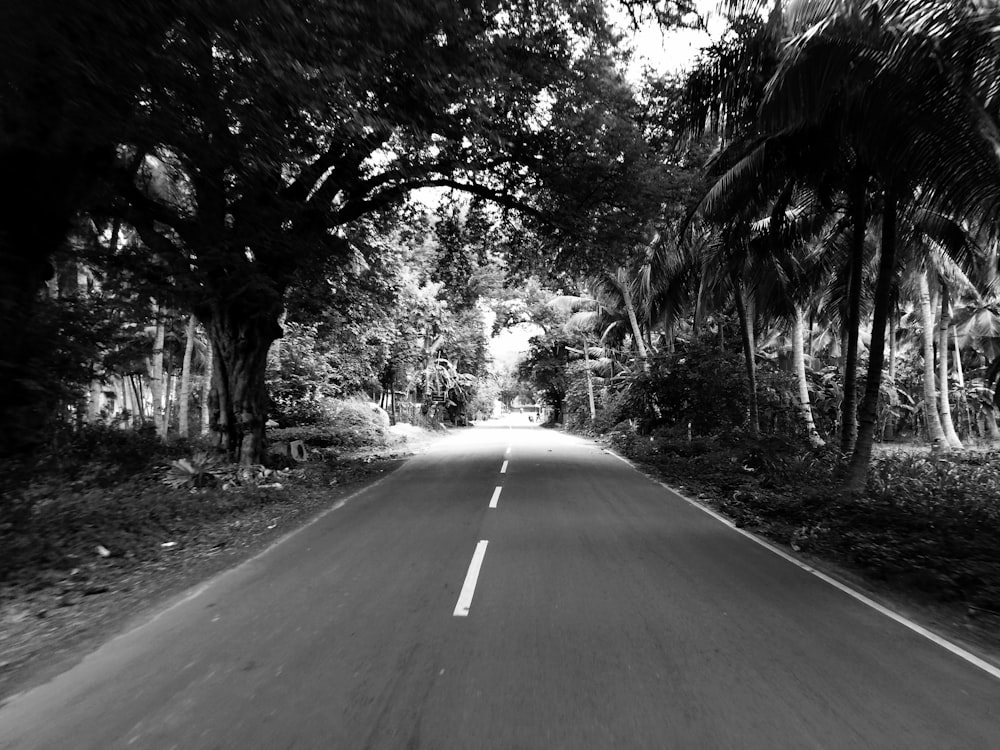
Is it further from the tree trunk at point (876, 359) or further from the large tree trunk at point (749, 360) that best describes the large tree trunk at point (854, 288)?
the large tree trunk at point (749, 360)

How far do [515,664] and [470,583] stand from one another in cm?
179

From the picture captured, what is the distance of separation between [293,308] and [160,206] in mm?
4284

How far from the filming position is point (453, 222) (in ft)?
51.8

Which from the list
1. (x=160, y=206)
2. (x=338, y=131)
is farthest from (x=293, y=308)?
(x=338, y=131)

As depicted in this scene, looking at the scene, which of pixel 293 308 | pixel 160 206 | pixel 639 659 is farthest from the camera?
pixel 293 308

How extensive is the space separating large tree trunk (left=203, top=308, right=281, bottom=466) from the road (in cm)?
700

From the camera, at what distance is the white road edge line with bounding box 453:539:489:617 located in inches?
191

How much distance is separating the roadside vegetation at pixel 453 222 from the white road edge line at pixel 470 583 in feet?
9.75

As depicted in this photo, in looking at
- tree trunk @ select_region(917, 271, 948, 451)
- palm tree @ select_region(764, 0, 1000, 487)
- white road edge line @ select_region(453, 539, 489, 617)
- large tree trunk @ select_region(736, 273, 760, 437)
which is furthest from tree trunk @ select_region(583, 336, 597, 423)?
white road edge line @ select_region(453, 539, 489, 617)

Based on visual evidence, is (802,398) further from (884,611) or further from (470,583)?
(470,583)

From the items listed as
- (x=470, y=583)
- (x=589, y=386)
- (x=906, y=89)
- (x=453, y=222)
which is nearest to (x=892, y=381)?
(x=589, y=386)

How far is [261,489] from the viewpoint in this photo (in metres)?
11.3

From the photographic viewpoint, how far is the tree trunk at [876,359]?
9.57 metres

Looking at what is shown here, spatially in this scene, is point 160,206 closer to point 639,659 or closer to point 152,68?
point 152,68
